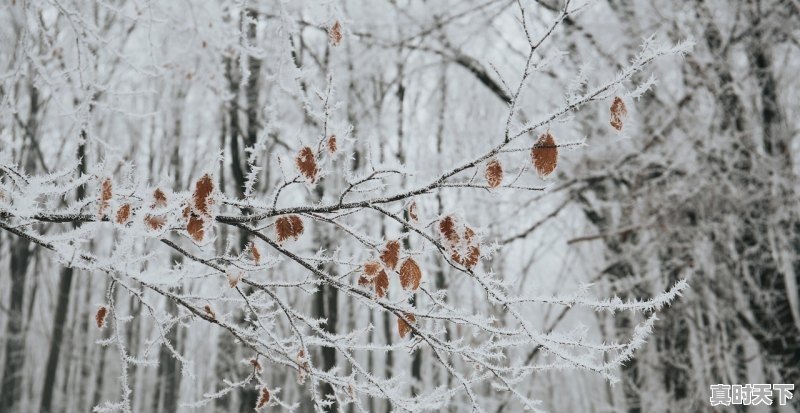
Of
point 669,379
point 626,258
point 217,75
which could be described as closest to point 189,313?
point 217,75

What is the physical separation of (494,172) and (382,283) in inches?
16.7

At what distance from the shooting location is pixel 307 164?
141cm

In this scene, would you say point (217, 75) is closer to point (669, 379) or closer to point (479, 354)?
point (479, 354)

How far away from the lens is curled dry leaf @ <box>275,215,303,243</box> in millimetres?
1499

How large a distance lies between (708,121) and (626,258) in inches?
54.0

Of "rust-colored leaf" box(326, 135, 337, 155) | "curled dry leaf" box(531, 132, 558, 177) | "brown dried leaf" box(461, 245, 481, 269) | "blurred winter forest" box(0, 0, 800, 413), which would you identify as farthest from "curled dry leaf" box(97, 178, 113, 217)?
"curled dry leaf" box(531, 132, 558, 177)

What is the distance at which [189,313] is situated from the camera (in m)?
2.10

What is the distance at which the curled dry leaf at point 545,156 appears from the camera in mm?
1315

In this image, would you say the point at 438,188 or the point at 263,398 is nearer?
the point at 438,188

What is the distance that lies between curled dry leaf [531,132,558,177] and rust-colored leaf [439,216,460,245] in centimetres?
24

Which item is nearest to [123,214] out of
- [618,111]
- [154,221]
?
A: [154,221]

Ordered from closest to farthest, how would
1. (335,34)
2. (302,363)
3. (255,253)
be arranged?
(255,253) → (302,363) → (335,34)

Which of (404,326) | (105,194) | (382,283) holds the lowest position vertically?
(404,326)

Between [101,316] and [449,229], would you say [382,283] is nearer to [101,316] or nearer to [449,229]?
[449,229]
